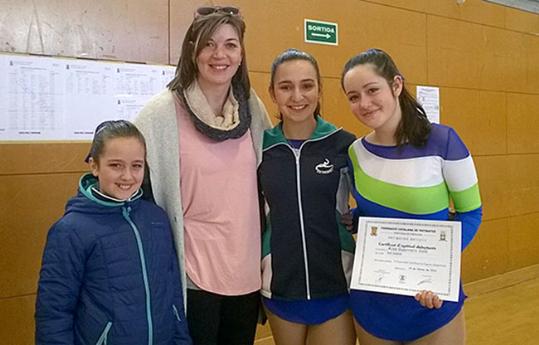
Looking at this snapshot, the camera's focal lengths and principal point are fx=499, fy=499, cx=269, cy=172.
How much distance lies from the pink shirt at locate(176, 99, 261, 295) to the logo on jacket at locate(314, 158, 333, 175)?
10.8 inches

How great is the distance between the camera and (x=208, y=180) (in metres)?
1.66

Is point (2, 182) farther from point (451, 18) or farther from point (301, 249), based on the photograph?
point (451, 18)

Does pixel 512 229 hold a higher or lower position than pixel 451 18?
lower

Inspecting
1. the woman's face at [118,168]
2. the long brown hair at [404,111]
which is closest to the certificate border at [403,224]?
the long brown hair at [404,111]

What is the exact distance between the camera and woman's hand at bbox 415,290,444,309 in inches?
57.2

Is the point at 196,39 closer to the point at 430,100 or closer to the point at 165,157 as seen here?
the point at 165,157

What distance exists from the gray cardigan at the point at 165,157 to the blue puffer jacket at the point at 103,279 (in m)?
0.09

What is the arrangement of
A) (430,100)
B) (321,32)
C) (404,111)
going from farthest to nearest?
(430,100), (321,32), (404,111)

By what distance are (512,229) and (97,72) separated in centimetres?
397

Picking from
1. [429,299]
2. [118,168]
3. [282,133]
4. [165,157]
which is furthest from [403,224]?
[118,168]

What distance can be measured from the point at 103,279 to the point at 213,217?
40cm

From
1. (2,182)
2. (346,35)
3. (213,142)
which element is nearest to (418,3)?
(346,35)

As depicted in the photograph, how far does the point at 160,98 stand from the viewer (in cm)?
169

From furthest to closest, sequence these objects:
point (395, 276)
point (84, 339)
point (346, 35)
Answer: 1. point (346, 35)
2. point (395, 276)
3. point (84, 339)
